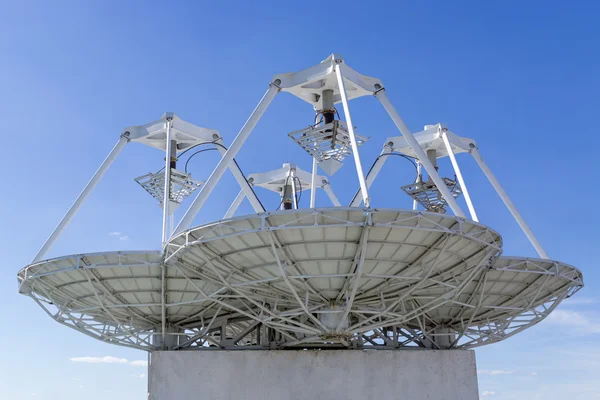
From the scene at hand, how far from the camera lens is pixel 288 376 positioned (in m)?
42.4

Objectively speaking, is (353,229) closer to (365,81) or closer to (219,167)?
(219,167)

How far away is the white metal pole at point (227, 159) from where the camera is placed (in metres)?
36.0

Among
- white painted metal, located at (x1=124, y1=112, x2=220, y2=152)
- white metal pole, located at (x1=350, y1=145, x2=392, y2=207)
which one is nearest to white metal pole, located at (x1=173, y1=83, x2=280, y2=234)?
white painted metal, located at (x1=124, y1=112, x2=220, y2=152)

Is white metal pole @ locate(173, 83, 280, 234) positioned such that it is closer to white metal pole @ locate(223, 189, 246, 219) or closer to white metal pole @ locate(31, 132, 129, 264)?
white metal pole @ locate(31, 132, 129, 264)

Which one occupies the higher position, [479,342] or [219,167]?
[219,167]

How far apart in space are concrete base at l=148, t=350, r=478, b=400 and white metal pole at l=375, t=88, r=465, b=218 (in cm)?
1198

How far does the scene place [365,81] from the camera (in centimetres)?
3972

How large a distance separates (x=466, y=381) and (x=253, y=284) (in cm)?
1857

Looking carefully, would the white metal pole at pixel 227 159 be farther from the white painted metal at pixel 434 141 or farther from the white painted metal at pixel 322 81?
the white painted metal at pixel 434 141

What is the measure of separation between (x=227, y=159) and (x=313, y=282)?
8.08 m

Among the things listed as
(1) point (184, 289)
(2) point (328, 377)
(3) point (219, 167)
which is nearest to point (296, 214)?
(3) point (219, 167)

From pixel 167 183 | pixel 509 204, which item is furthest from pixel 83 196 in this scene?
pixel 509 204

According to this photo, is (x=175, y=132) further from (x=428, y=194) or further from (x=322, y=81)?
(x=428, y=194)

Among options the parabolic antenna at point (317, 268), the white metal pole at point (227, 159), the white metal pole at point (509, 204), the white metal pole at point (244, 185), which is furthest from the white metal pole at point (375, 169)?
the white metal pole at point (227, 159)
